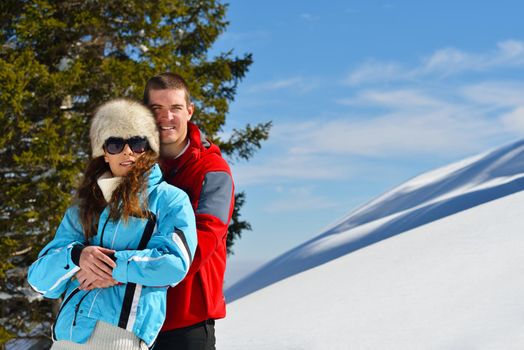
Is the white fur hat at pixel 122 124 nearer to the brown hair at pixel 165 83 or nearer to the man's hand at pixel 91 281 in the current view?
the brown hair at pixel 165 83

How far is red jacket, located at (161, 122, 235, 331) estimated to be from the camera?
2613mm

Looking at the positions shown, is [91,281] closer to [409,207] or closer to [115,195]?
[115,195]

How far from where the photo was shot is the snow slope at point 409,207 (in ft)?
51.1

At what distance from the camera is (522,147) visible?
81.5 feet

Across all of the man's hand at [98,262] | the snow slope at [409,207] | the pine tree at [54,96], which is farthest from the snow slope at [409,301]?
the snow slope at [409,207]

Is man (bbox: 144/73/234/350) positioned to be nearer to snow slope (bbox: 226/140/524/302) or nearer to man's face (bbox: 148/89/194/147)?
man's face (bbox: 148/89/194/147)

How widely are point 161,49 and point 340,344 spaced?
8.19m

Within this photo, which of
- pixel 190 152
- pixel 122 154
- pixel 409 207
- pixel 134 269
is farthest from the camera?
pixel 409 207

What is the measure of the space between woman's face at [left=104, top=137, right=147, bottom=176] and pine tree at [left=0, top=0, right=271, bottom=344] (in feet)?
24.9

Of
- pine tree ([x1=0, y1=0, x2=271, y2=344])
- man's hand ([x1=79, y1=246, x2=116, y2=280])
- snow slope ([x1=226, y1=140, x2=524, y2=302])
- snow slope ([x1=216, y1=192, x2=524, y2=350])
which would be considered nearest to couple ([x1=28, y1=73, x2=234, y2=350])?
man's hand ([x1=79, y1=246, x2=116, y2=280])

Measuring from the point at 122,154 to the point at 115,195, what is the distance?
0.65 ft

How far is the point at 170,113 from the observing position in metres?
2.88

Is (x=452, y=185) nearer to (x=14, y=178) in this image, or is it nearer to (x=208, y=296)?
(x=14, y=178)

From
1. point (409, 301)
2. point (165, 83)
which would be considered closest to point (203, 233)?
point (165, 83)
